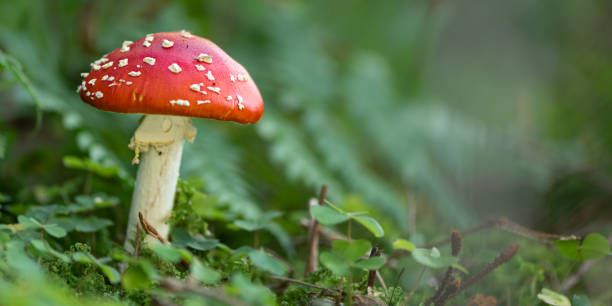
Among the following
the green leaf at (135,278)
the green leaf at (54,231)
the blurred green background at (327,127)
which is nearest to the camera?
the green leaf at (135,278)

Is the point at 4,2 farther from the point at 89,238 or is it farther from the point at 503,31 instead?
the point at 503,31

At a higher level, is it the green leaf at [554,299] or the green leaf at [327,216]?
the green leaf at [327,216]

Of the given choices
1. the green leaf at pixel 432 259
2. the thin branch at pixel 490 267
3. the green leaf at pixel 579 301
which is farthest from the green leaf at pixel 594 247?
the green leaf at pixel 432 259

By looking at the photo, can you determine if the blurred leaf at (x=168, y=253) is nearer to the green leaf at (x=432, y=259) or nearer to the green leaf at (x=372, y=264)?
the green leaf at (x=372, y=264)

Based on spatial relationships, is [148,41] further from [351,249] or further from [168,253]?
[351,249]

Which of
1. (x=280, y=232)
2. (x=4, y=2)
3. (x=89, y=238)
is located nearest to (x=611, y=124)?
(x=280, y=232)

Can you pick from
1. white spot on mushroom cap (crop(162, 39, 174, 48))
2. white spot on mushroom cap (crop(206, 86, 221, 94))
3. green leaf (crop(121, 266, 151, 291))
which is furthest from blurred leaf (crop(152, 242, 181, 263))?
white spot on mushroom cap (crop(162, 39, 174, 48))
